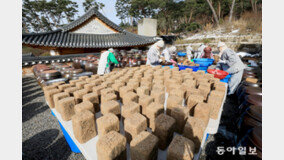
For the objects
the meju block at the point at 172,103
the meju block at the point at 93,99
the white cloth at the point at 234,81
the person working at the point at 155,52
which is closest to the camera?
the meju block at the point at 172,103

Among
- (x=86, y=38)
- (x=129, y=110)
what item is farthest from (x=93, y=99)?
(x=86, y=38)

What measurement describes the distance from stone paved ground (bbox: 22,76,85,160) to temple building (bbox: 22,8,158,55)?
4225 millimetres

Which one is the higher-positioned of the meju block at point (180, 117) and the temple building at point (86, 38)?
the temple building at point (86, 38)

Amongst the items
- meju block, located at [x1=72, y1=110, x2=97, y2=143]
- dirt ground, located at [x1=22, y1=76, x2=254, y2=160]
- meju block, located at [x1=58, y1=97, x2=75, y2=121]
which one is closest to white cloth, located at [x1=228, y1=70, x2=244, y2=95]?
dirt ground, located at [x1=22, y1=76, x2=254, y2=160]

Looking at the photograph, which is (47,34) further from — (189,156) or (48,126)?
(189,156)

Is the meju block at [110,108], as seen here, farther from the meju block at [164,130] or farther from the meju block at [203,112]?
the meju block at [203,112]

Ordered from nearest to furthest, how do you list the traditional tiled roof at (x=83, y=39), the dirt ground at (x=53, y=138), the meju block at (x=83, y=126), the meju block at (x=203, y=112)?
the meju block at (x=83, y=126), the meju block at (x=203, y=112), the dirt ground at (x=53, y=138), the traditional tiled roof at (x=83, y=39)

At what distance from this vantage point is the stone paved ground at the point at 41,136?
2.41 metres

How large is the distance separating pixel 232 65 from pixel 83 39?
31.1 ft

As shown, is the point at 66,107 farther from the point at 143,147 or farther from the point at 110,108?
the point at 143,147

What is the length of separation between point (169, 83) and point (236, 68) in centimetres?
285

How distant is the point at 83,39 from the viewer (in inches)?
348

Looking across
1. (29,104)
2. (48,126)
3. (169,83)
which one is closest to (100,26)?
(29,104)

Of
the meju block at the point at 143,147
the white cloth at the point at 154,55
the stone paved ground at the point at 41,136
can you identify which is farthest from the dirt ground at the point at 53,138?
the white cloth at the point at 154,55
